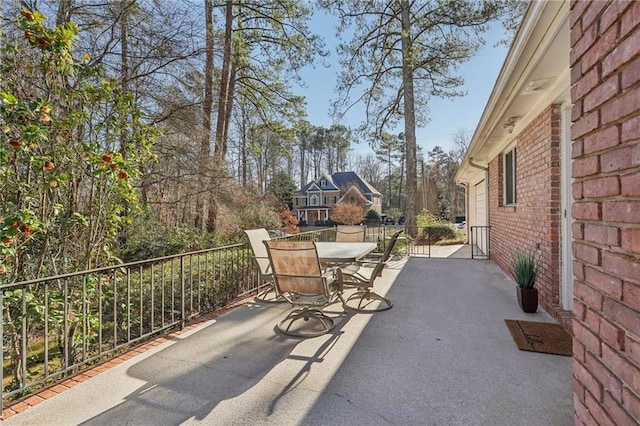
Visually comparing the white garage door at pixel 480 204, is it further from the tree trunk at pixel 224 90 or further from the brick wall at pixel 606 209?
the brick wall at pixel 606 209

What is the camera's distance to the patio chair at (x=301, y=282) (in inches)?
128

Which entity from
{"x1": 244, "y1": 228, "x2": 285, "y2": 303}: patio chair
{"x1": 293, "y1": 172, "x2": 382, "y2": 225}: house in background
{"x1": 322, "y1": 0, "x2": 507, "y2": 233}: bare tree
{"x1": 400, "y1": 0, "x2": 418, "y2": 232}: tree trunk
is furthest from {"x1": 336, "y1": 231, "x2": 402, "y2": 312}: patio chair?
{"x1": 293, "y1": 172, "x2": 382, "y2": 225}: house in background

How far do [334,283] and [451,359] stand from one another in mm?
1410

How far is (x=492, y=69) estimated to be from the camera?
1030 cm

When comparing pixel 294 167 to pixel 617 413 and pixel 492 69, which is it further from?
pixel 617 413

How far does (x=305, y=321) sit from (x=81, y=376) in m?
2.04

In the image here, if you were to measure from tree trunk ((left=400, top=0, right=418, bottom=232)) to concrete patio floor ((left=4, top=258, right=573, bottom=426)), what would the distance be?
27.3 feet

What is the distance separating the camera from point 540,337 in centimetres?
318

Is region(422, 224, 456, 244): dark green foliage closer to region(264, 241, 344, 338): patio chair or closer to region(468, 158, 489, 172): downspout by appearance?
region(468, 158, 489, 172): downspout

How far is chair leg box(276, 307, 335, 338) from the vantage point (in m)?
3.32

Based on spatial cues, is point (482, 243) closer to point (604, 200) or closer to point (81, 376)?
point (604, 200)

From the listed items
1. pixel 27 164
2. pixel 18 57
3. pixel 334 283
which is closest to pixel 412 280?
pixel 334 283

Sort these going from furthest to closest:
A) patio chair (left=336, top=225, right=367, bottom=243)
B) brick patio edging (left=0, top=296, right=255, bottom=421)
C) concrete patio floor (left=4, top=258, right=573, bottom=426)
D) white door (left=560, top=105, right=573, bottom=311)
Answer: patio chair (left=336, top=225, right=367, bottom=243)
white door (left=560, top=105, right=573, bottom=311)
brick patio edging (left=0, top=296, right=255, bottom=421)
concrete patio floor (left=4, top=258, right=573, bottom=426)

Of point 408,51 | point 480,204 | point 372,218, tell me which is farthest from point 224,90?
point 372,218
